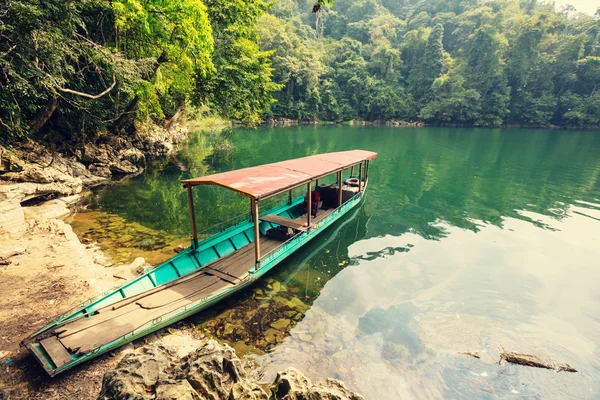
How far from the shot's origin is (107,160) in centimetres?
1984

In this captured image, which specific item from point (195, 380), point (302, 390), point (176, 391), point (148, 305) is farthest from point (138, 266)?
point (302, 390)

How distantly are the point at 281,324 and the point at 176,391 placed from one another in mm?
4006

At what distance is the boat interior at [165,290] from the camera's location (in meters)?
5.65

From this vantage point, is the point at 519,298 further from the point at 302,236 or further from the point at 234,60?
the point at 234,60

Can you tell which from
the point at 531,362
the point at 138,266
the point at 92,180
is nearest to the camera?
the point at 531,362

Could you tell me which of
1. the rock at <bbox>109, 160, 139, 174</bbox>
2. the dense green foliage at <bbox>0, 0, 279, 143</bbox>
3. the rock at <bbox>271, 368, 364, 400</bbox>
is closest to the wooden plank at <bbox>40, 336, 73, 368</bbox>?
the rock at <bbox>271, 368, 364, 400</bbox>

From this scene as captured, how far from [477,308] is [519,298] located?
1.70 metres

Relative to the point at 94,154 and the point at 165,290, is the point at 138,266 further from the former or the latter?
the point at 94,154

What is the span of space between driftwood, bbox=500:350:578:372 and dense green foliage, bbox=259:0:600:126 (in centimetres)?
6030

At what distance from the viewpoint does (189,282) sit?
26.3 ft

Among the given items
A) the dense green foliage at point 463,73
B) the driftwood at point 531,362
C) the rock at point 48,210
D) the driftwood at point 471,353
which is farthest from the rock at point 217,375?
the dense green foliage at point 463,73

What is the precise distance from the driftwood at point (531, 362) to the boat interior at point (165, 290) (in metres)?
6.57

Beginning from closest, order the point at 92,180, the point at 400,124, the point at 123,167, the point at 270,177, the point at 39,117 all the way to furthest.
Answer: the point at 270,177 < the point at 39,117 < the point at 92,180 < the point at 123,167 < the point at 400,124

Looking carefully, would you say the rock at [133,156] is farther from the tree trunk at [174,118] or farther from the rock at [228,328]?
the rock at [228,328]
